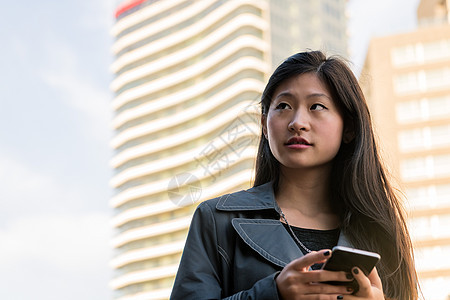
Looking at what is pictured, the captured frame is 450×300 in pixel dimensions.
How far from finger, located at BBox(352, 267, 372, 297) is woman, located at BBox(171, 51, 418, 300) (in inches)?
8.6

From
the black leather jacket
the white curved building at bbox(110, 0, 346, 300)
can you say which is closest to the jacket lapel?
the black leather jacket

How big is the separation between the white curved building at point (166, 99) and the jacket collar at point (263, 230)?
44.2 meters

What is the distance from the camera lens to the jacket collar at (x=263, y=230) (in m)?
1.58

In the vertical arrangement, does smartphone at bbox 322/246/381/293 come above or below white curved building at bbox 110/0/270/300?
below

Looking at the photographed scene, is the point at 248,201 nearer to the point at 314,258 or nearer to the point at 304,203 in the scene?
the point at 304,203

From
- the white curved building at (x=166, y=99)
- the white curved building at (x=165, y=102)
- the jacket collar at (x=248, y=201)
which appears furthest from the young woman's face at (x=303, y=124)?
the white curved building at (x=165, y=102)

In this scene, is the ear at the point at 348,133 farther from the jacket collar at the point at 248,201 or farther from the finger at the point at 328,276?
the finger at the point at 328,276

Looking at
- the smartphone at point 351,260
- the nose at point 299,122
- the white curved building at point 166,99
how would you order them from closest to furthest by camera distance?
the smartphone at point 351,260 → the nose at point 299,122 → the white curved building at point 166,99

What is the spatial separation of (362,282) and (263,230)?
1.13ft

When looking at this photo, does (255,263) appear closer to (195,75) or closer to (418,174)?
(418,174)

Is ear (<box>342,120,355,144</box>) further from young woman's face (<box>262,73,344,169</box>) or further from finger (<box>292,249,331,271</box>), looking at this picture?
finger (<box>292,249,331,271</box>)

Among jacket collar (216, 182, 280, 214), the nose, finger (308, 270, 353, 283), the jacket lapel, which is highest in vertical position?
the nose

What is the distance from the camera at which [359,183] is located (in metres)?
1.79

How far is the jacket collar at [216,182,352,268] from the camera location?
1576 mm
